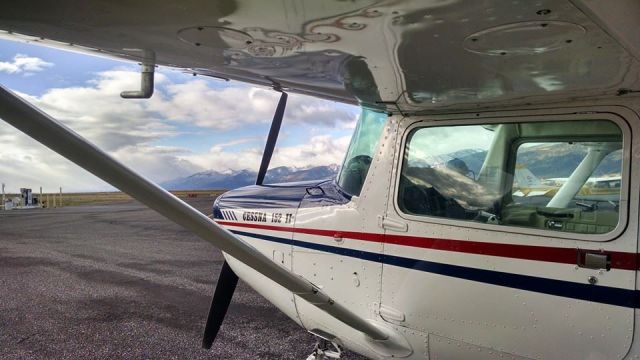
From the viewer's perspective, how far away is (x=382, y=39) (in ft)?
5.01

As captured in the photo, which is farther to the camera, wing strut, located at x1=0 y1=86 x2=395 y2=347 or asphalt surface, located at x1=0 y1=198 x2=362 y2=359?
asphalt surface, located at x1=0 y1=198 x2=362 y2=359

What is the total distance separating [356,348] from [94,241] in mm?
10905

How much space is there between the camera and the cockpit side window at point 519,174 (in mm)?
2082

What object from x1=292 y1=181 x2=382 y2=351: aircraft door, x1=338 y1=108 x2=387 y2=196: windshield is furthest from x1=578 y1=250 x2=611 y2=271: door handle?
x1=338 y1=108 x2=387 y2=196: windshield

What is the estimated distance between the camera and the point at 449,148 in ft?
8.54

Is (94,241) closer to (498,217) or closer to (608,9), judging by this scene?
(498,217)

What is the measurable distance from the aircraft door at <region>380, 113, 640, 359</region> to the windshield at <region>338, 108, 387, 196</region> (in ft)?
1.02

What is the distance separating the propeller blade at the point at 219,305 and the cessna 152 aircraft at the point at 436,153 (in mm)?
809

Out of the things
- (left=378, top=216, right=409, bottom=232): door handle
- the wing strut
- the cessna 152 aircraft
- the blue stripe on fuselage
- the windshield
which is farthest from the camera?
the windshield

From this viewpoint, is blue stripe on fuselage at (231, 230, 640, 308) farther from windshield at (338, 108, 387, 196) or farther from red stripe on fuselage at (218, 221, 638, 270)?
windshield at (338, 108, 387, 196)

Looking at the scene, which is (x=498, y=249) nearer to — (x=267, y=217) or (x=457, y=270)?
(x=457, y=270)


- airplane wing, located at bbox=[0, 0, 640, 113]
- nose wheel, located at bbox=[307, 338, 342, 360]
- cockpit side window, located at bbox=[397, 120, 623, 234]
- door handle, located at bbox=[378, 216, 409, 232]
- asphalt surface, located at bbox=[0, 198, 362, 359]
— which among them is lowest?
asphalt surface, located at bbox=[0, 198, 362, 359]

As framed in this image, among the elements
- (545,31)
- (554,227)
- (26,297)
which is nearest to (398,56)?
(545,31)

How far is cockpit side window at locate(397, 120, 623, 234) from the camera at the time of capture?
2082 millimetres
